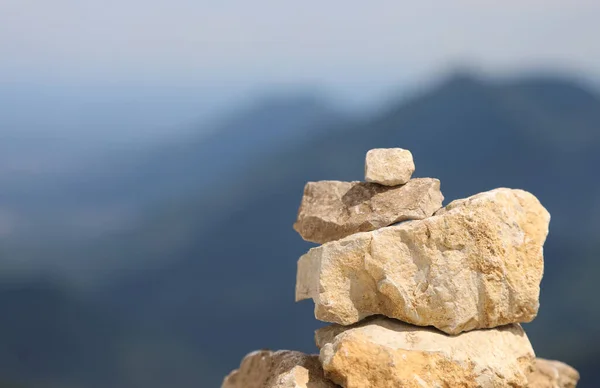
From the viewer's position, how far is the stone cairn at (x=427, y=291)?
5777mm

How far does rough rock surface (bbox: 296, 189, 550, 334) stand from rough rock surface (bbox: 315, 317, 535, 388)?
13cm

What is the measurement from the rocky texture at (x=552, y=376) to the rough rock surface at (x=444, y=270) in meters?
1.14

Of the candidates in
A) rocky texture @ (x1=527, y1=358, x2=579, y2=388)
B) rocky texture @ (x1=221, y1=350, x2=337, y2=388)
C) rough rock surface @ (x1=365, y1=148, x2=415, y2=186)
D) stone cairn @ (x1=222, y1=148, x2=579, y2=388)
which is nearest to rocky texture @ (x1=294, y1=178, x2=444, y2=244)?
stone cairn @ (x1=222, y1=148, x2=579, y2=388)

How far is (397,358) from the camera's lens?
5699mm

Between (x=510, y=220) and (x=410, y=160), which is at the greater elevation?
(x=410, y=160)

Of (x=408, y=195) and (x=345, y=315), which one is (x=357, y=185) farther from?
(x=345, y=315)

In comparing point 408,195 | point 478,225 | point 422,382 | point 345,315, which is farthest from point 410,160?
point 422,382

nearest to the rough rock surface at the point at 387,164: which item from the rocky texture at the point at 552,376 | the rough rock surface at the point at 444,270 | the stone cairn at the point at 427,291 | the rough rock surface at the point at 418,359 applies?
the stone cairn at the point at 427,291

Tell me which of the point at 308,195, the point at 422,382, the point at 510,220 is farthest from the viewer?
the point at 308,195

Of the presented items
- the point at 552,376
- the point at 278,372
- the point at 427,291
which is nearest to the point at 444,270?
the point at 427,291

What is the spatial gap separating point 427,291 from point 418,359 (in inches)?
23.0

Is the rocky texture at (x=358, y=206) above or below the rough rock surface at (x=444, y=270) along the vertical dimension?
above

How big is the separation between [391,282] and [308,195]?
4.67 feet

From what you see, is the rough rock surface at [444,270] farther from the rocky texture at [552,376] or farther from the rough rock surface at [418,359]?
the rocky texture at [552,376]
